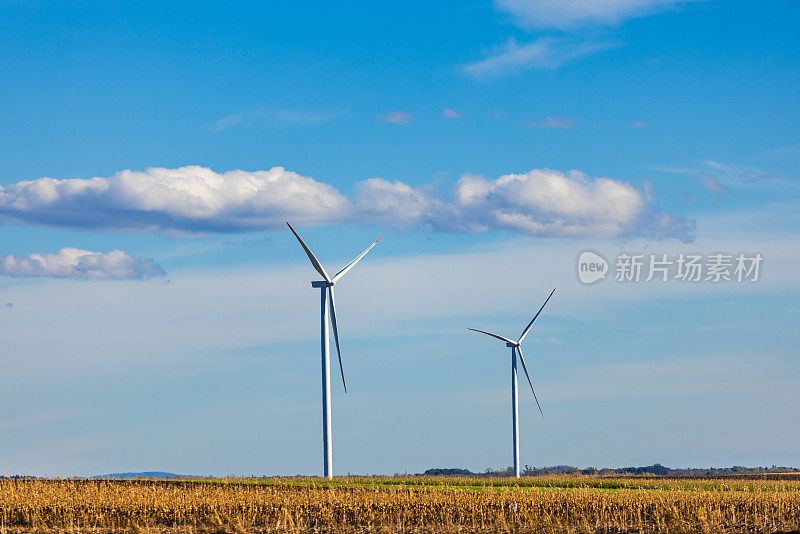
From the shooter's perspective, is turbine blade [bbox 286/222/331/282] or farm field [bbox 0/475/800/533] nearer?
farm field [bbox 0/475/800/533]

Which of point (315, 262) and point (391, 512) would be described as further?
point (315, 262)

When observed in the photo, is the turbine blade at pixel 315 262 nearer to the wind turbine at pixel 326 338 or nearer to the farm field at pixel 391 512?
the wind turbine at pixel 326 338

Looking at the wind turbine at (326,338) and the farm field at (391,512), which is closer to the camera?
the farm field at (391,512)

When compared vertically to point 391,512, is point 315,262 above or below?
above

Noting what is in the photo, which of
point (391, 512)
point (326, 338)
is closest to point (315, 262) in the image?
point (326, 338)

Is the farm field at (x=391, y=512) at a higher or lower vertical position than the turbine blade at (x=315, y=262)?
lower

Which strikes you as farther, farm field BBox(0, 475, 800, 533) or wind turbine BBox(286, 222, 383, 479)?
wind turbine BBox(286, 222, 383, 479)

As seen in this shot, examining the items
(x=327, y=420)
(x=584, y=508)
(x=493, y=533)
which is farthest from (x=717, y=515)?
(x=327, y=420)

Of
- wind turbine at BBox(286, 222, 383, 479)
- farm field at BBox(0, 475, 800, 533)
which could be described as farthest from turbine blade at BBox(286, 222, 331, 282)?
farm field at BBox(0, 475, 800, 533)

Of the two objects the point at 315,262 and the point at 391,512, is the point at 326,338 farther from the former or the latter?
the point at 391,512

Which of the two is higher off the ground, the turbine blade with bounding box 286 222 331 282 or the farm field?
the turbine blade with bounding box 286 222 331 282

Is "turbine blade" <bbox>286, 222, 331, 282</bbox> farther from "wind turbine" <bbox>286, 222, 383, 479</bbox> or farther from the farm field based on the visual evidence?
the farm field

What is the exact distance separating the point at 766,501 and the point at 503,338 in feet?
202

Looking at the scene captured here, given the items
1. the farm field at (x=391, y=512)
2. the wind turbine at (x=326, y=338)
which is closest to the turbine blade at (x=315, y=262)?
the wind turbine at (x=326, y=338)
